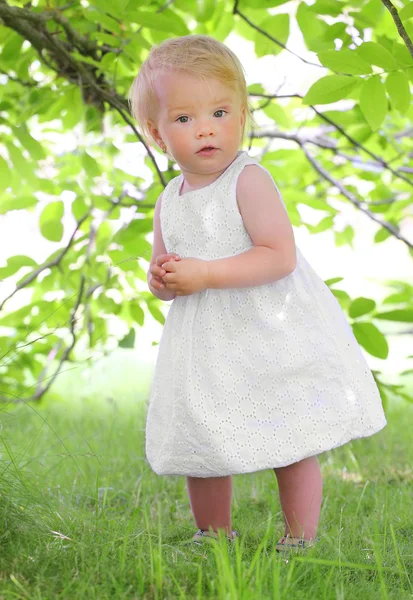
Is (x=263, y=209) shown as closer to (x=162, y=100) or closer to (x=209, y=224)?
(x=209, y=224)

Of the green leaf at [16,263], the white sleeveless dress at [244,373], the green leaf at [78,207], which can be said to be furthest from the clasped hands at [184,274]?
the green leaf at [78,207]

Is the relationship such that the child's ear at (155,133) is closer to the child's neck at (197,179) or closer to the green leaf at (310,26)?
the child's neck at (197,179)

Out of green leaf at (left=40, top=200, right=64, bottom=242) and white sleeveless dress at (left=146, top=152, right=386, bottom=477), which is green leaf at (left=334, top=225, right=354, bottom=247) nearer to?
green leaf at (left=40, top=200, right=64, bottom=242)

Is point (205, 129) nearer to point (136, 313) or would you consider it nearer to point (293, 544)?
point (293, 544)

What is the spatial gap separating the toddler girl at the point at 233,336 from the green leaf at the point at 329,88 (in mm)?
181

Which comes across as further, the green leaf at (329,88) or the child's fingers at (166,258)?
the green leaf at (329,88)

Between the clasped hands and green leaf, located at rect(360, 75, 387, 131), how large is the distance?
61 centimetres

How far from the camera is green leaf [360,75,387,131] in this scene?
6.52 ft

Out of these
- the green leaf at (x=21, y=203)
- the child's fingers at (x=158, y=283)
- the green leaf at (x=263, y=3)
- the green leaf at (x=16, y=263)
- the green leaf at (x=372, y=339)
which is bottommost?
the green leaf at (x=372, y=339)

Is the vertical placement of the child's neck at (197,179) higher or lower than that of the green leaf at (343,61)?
lower

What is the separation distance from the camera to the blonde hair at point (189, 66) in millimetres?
1894

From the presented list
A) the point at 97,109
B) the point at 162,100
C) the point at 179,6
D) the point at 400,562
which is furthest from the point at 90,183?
the point at 400,562

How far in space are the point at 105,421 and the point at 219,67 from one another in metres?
2.26

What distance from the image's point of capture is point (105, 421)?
12.3 feet
